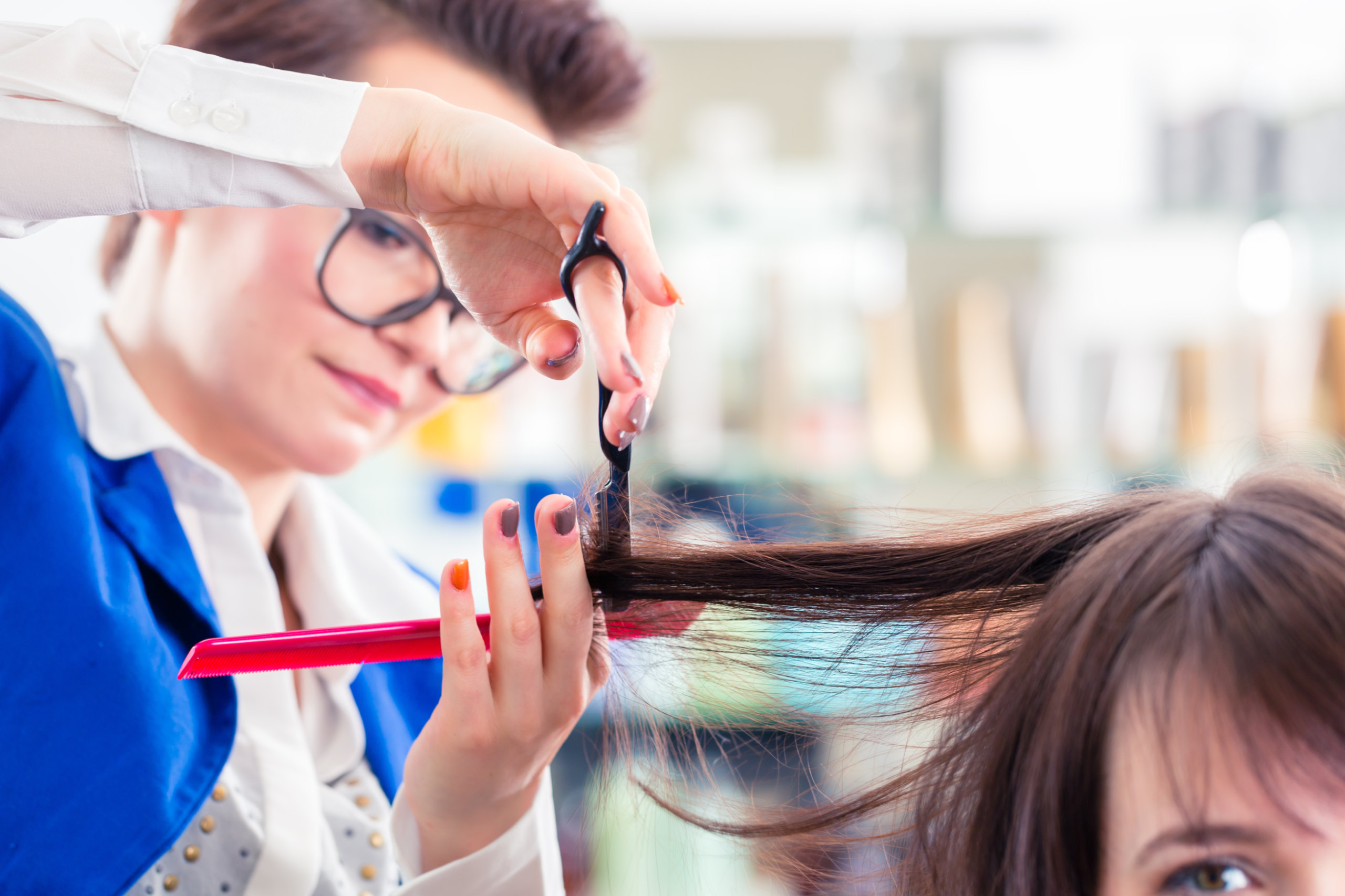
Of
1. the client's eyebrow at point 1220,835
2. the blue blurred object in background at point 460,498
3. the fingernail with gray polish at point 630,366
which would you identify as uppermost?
the fingernail with gray polish at point 630,366

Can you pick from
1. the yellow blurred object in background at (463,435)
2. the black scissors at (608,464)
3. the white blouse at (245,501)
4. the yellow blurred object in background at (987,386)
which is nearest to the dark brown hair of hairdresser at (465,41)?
the white blouse at (245,501)

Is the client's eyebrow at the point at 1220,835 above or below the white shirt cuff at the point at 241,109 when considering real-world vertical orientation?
below

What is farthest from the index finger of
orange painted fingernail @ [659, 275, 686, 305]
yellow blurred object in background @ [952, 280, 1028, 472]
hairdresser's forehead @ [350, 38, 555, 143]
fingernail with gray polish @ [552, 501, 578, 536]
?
yellow blurred object in background @ [952, 280, 1028, 472]

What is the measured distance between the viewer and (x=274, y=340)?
2.50 feet

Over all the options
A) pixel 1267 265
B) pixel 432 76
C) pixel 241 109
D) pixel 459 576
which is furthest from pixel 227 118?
pixel 1267 265

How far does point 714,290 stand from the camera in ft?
6.24

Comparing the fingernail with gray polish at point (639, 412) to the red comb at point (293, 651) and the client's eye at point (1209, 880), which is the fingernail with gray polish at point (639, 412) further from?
the client's eye at point (1209, 880)

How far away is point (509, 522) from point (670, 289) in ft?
0.51

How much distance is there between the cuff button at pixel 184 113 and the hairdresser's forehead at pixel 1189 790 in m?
0.57

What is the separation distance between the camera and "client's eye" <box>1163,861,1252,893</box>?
50 cm

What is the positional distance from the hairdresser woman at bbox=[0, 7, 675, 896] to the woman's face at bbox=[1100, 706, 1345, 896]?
0.31 metres

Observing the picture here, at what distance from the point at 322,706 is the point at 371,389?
0.90 feet

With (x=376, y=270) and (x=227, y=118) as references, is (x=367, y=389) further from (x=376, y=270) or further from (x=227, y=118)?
(x=227, y=118)

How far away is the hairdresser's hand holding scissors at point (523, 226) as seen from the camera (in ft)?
1.56
